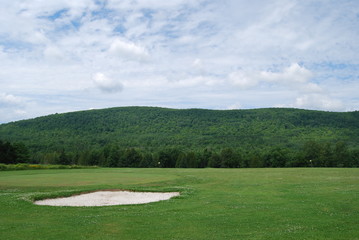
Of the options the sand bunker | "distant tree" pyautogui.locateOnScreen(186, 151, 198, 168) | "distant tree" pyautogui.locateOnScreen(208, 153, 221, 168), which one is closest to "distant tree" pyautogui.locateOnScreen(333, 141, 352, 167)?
"distant tree" pyautogui.locateOnScreen(208, 153, 221, 168)

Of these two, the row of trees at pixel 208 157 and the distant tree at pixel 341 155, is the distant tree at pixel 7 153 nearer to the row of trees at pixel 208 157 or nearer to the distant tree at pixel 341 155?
the row of trees at pixel 208 157

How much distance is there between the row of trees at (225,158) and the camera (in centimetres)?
8562

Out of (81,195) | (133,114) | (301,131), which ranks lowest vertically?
(81,195)

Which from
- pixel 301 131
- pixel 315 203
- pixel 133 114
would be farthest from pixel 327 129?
pixel 315 203

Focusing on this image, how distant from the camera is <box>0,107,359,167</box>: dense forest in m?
91.8

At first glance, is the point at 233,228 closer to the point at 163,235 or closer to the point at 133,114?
the point at 163,235

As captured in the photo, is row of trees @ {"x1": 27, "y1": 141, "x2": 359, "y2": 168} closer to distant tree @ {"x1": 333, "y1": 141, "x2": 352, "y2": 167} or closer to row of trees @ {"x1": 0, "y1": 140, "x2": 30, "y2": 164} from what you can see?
distant tree @ {"x1": 333, "y1": 141, "x2": 352, "y2": 167}

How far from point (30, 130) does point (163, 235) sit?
162 m

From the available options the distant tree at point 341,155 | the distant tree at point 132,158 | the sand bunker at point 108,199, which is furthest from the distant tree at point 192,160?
the sand bunker at point 108,199

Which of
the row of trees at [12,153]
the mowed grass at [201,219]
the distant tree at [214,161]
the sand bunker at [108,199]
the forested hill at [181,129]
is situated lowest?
the distant tree at [214,161]

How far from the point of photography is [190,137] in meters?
147

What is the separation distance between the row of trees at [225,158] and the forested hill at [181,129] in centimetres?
2720

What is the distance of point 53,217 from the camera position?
56.1 ft

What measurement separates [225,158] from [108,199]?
70.9 meters
